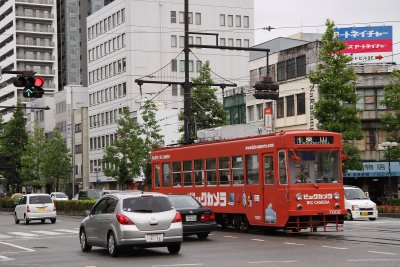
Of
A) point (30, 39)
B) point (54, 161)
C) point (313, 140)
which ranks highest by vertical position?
point (30, 39)

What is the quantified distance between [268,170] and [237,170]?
2384mm

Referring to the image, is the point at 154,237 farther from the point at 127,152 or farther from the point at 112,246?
the point at 127,152

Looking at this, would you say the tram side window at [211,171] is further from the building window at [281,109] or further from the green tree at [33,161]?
the green tree at [33,161]

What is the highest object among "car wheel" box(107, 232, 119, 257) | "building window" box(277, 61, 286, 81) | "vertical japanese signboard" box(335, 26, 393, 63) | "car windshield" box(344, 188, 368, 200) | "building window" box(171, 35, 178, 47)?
"building window" box(171, 35, 178, 47)

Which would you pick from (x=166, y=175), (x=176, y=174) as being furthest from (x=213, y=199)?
(x=166, y=175)

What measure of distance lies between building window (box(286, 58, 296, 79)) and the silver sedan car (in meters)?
49.4

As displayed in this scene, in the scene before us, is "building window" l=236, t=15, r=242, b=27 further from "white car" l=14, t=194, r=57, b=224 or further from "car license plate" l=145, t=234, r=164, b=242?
"car license plate" l=145, t=234, r=164, b=242

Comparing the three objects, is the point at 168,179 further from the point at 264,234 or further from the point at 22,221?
the point at 22,221

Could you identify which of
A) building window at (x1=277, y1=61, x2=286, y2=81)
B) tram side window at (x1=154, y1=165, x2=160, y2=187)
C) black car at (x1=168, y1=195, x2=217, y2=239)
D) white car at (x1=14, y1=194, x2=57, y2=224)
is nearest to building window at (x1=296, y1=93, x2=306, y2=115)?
building window at (x1=277, y1=61, x2=286, y2=81)

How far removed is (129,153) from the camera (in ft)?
222

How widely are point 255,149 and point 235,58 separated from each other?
80372 mm

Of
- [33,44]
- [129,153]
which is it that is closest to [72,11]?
[33,44]

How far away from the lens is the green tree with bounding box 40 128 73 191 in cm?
9262

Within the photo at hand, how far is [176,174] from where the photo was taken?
3262cm
